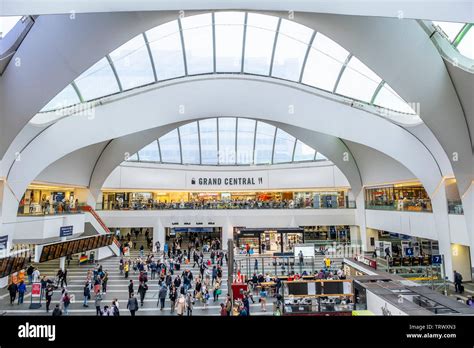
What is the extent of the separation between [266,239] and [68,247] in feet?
47.9

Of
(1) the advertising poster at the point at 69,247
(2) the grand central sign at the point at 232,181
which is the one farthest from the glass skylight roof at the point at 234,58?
(2) the grand central sign at the point at 232,181

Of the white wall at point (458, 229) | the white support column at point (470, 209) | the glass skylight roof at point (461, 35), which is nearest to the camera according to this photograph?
the glass skylight roof at point (461, 35)

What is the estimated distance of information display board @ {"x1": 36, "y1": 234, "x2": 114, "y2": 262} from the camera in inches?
621

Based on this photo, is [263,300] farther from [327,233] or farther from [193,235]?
[193,235]

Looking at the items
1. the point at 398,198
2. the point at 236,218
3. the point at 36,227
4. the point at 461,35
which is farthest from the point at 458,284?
the point at 36,227

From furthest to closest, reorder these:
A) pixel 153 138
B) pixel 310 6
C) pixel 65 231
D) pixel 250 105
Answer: pixel 153 138 < pixel 65 231 < pixel 250 105 < pixel 310 6

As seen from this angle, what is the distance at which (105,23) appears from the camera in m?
9.25

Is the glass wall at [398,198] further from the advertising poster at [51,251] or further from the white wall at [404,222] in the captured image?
the advertising poster at [51,251]

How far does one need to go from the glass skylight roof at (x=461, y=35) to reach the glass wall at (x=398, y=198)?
12.0 m

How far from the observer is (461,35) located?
389 inches

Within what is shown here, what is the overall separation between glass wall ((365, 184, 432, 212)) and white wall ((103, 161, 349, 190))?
11.8ft

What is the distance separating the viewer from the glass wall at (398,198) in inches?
813
